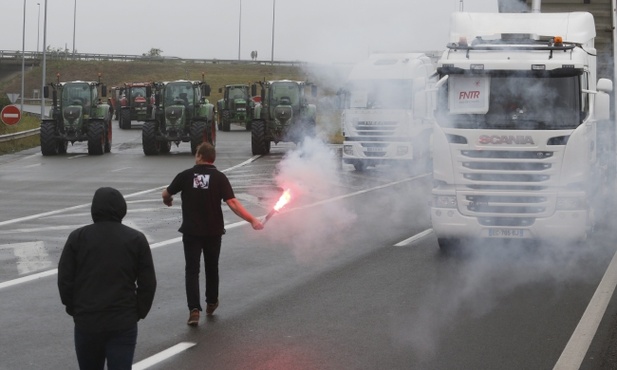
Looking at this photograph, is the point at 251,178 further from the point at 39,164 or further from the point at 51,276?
the point at 51,276

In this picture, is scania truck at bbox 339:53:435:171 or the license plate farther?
scania truck at bbox 339:53:435:171

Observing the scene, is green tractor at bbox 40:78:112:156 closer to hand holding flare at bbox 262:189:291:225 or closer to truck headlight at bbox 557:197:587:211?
truck headlight at bbox 557:197:587:211

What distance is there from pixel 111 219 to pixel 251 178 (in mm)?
23736

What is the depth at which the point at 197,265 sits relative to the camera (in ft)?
36.8

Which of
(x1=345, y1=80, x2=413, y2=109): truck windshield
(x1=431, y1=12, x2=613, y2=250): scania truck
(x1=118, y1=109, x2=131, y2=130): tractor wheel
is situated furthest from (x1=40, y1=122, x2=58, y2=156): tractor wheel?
(x1=431, y1=12, x2=613, y2=250): scania truck

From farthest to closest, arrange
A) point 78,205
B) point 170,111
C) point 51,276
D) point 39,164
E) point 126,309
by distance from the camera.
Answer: point 170,111 → point 39,164 → point 78,205 → point 51,276 → point 126,309

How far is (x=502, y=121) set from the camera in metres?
15.7

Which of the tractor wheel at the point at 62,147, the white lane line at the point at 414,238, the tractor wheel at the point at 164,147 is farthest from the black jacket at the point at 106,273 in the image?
the tractor wheel at the point at 62,147

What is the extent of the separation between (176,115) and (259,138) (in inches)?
128

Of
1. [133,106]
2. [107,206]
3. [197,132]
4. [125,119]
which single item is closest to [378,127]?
[197,132]

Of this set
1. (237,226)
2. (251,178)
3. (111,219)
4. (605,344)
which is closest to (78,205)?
(237,226)

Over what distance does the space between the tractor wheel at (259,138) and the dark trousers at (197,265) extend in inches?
1133

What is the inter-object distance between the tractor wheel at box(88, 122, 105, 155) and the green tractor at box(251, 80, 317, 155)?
5652 millimetres

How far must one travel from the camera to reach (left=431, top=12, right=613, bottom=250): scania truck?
1541cm
